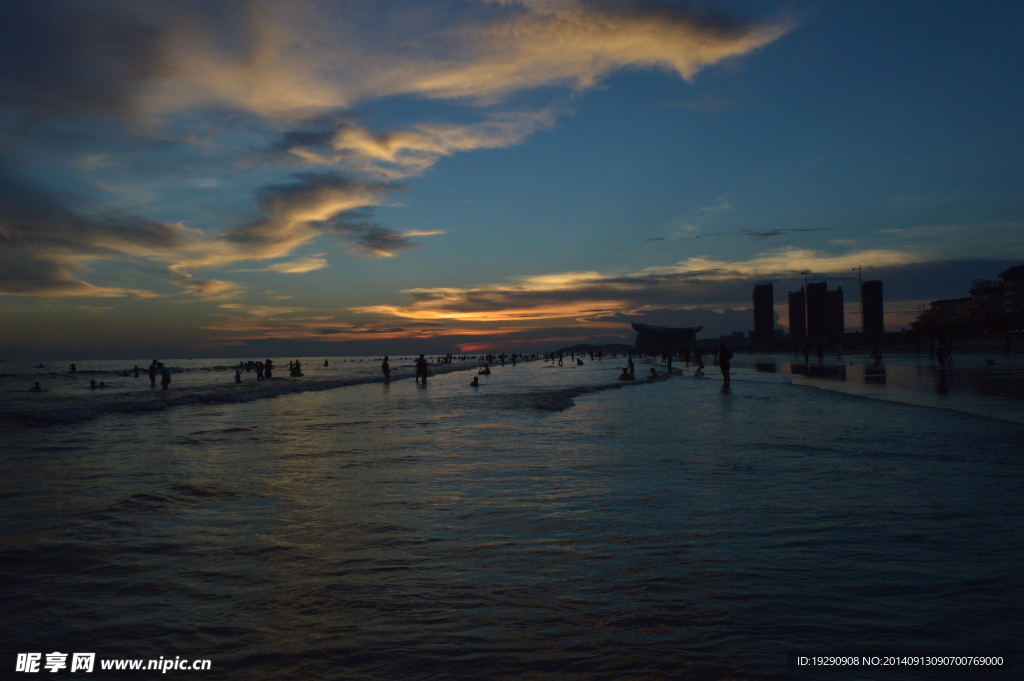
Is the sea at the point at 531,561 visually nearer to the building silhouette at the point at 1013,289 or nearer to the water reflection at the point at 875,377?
the water reflection at the point at 875,377

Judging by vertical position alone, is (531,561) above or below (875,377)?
above

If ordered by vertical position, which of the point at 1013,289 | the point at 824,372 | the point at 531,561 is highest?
the point at 1013,289

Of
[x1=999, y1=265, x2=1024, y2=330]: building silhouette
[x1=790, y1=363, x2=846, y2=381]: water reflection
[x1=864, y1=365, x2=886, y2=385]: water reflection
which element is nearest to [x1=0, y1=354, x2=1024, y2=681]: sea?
[x1=864, y1=365, x2=886, y2=385]: water reflection

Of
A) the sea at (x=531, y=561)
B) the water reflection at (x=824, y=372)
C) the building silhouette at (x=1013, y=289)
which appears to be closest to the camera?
the sea at (x=531, y=561)

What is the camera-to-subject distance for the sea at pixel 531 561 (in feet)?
13.5

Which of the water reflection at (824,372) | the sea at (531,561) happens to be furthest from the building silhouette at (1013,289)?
the sea at (531,561)

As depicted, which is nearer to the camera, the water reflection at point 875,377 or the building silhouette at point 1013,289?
the water reflection at point 875,377

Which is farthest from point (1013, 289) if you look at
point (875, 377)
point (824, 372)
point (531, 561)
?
point (531, 561)

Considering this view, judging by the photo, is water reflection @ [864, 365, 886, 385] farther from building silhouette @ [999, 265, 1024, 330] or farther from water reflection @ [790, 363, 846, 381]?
building silhouette @ [999, 265, 1024, 330]

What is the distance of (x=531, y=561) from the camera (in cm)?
611

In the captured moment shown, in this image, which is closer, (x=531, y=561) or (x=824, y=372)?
(x=531, y=561)

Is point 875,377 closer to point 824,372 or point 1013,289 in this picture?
point 824,372

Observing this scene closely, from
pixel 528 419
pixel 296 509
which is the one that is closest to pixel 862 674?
pixel 296 509

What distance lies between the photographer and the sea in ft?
13.5
